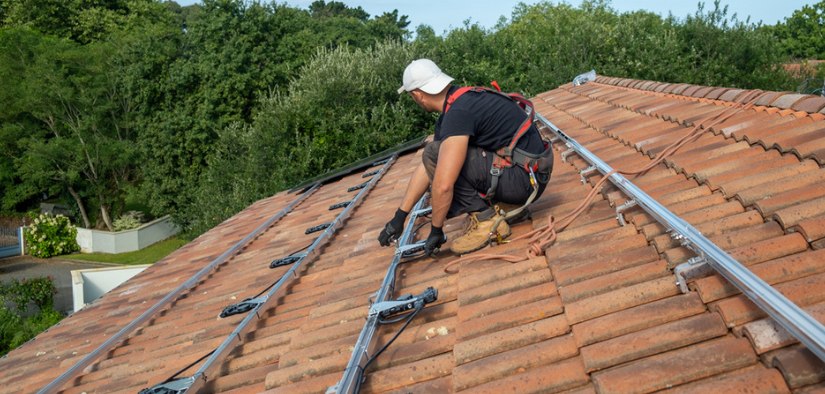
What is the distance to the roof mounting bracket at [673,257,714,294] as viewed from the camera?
7.59 feet

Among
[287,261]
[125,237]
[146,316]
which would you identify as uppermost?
[287,261]

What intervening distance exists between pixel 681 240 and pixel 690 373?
0.86m

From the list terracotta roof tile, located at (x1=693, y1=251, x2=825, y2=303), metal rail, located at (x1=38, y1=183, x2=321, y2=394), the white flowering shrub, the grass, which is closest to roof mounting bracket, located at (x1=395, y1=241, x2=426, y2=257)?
terracotta roof tile, located at (x1=693, y1=251, x2=825, y2=303)

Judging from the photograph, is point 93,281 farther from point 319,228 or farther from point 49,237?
point 319,228

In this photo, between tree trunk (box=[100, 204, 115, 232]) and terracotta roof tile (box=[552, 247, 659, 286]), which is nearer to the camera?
terracotta roof tile (box=[552, 247, 659, 286])

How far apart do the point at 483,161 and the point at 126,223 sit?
35.2 m

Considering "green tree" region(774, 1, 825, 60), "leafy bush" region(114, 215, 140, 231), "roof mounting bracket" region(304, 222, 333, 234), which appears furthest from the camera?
"green tree" region(774, 1, 825, 60)

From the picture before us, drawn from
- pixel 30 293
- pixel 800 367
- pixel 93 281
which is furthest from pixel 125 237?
pixel 800 367

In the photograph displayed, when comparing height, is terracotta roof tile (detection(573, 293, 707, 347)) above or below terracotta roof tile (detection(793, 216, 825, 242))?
below

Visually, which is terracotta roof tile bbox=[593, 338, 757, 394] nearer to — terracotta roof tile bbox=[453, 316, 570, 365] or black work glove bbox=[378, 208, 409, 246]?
terracotta roof tile bbox=[453, 316, 570, 365]

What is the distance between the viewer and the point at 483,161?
139 inches

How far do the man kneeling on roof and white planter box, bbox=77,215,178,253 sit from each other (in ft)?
104

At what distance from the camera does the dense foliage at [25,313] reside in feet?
52.5

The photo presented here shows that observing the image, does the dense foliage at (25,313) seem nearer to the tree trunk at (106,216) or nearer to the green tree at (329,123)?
the green tree at (329,123)
